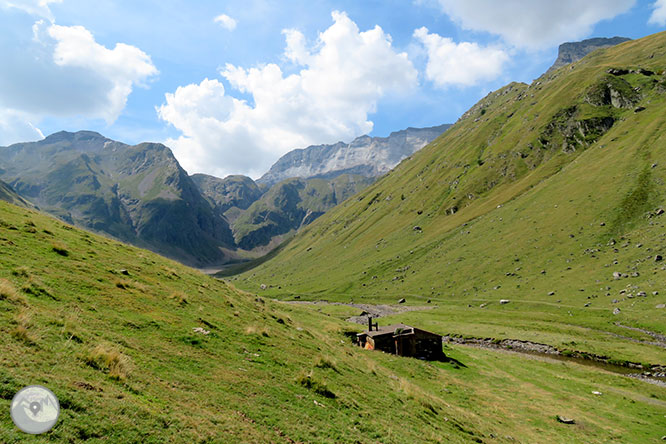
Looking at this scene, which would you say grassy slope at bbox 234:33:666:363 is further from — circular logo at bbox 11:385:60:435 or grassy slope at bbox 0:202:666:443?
circular logo at bbox 11:385:60:435

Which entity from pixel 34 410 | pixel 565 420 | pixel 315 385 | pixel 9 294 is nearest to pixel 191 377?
pixel 34 410

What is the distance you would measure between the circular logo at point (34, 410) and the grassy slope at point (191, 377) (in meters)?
0.34

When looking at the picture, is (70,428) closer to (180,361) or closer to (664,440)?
(180,361)

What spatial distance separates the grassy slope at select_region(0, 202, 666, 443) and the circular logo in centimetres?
34

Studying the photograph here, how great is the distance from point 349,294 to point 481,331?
82940mm

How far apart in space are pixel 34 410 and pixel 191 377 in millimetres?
7298

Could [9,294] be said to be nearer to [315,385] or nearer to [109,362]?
[109,362]

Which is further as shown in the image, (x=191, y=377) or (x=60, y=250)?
(x=60, y=250)

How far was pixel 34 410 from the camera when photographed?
8.86m

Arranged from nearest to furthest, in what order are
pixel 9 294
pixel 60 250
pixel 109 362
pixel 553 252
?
pixel 109 362 < pixel 9 294 < pixel 60 250 < pixel 553 252

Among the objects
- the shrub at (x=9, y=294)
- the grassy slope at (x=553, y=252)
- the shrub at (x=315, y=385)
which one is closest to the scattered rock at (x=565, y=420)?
the shrub at (x=315, y=385)

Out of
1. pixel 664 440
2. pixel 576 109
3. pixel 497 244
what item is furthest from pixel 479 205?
pixel 664 440

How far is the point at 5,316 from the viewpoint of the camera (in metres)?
13.7

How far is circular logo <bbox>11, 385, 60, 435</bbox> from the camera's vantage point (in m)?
8.52
